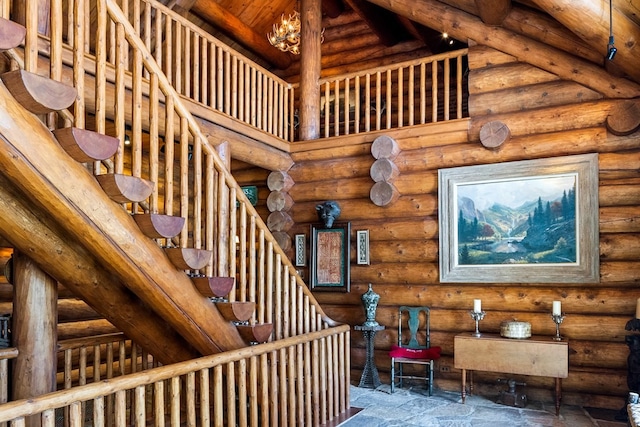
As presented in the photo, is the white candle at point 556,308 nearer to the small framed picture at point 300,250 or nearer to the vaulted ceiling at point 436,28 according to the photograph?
the vaulted ceiling at point 436,28

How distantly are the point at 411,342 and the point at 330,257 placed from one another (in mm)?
1540

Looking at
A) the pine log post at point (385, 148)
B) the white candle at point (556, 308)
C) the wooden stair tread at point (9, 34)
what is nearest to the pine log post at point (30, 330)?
the wooden stair tread at point (9, 34)

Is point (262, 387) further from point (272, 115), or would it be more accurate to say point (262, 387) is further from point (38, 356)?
point (272, 115)

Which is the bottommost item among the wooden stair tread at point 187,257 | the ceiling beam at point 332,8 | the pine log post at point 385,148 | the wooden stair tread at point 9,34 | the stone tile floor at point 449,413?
the stone tile floor at point 449,413

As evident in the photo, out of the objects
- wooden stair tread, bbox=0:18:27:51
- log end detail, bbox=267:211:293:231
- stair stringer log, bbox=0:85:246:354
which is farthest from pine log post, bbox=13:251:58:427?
log end detail, bbox=267:211:293:231

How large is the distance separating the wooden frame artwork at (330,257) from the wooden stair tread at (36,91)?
4664 millimetres

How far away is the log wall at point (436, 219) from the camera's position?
5.33 m

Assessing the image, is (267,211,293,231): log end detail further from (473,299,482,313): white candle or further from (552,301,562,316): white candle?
(552,301,562,316): white candle

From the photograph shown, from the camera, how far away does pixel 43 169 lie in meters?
2.61

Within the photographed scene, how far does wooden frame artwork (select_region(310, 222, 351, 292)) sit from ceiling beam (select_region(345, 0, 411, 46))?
3532 millimetres

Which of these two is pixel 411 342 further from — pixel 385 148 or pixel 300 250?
pixel 385 148

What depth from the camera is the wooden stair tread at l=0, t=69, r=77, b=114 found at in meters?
2.40

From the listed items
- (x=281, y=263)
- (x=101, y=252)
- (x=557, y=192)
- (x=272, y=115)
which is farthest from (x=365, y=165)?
(x=101, y=252)

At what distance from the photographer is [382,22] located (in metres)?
8.53
